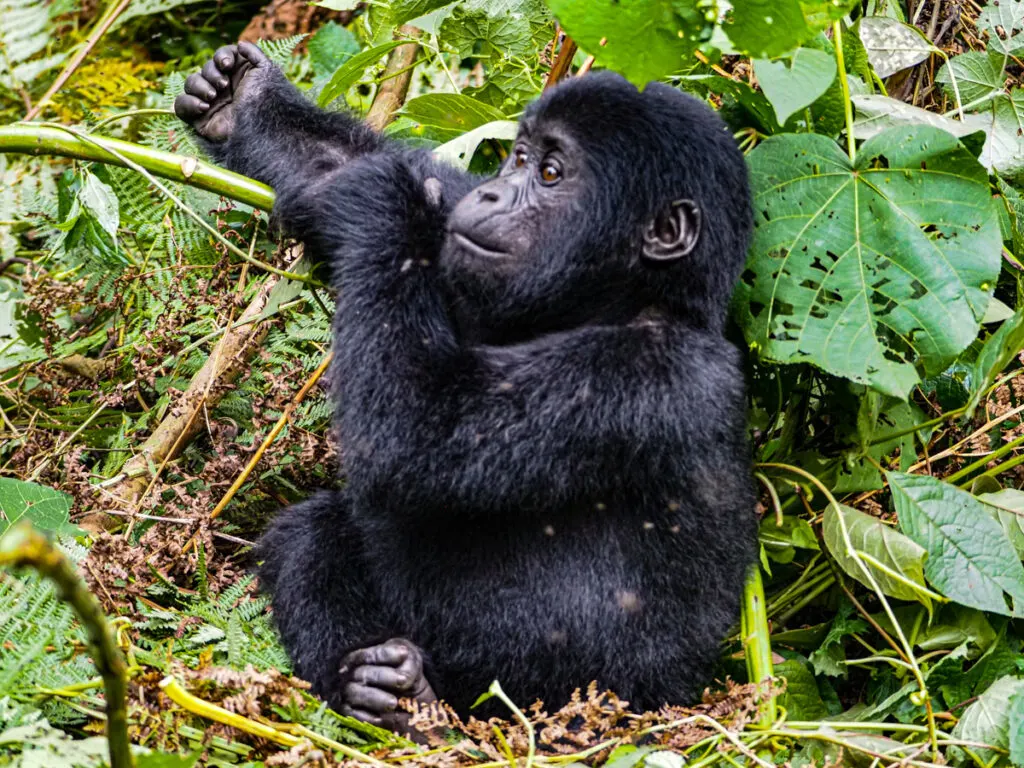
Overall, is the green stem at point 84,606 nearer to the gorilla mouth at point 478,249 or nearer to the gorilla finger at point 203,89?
the gorilla mouth at point 478,249

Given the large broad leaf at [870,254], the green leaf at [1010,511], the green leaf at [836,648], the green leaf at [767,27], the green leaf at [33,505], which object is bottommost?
the green leaf at [836,648]

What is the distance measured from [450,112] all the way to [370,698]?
5.74 ft

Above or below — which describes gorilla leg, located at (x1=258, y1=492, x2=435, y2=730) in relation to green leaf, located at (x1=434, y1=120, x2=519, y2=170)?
below

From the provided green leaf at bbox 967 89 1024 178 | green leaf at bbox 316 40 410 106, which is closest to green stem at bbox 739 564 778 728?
green leaf at bbox 967 89 1024 178

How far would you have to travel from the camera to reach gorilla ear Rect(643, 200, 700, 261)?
8.75 feet

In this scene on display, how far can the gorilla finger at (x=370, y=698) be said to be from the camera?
2.66m

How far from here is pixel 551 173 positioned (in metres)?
2.78

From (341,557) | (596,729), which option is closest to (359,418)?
(341,557)

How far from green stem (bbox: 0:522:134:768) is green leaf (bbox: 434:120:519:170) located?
2.06 meters

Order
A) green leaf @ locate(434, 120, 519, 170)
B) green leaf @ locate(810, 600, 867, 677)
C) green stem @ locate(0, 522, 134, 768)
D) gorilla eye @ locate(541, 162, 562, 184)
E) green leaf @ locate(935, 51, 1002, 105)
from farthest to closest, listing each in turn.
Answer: green leaf @ locate(935, 51, 1002, 105) < green leaf @ locate(434, 120, 519, 170) < green leaf @ locate(810, 600, 867, 677) < gorilla eye @ locate(541, 162, 562, 184) < green stem @ locate(0, 522, 134, 768)

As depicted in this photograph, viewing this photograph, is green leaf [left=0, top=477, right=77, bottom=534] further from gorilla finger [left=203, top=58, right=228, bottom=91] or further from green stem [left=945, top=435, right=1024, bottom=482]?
green stem [left=945, top=435, right=1024, bottom=482]

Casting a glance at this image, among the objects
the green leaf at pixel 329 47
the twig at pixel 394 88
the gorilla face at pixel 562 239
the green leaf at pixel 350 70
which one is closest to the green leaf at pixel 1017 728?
the gorilla face at pixel 562 239

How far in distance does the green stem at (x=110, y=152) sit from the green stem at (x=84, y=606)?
1.56m

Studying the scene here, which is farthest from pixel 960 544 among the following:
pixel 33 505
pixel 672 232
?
pixel 33 505
